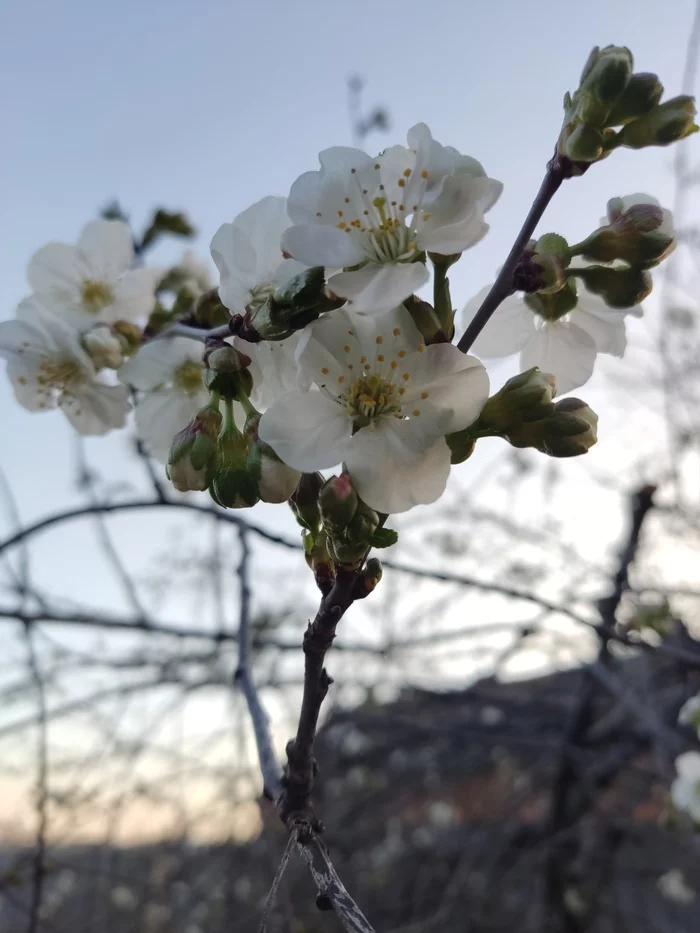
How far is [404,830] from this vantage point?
13.8ft

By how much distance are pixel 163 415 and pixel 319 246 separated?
1.52 feet

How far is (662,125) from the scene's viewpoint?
670 millimetres

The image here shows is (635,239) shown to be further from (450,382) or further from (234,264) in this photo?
(234,264)

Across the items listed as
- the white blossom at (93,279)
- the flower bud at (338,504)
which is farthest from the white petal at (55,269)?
the flower bud at (338,504)

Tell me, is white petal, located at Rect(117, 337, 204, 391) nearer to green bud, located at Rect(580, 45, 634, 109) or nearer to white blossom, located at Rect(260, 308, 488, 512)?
white blossom, located at Rect(260, 308, 488, 512)

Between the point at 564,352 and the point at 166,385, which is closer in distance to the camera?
the point at 564,352

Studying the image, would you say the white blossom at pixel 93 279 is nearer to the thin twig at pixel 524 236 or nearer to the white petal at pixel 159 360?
the white petal at pixel 159 360

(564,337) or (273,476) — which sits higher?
(564,337)

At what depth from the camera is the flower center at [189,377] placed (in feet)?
3.28

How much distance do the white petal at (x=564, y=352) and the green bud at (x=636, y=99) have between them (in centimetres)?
22

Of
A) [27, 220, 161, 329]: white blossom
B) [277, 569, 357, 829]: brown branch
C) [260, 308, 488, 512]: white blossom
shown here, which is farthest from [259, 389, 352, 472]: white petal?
[27, 220, 161, 329]: white blossom

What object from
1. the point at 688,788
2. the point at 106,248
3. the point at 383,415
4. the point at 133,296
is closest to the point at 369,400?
the point at 383,415

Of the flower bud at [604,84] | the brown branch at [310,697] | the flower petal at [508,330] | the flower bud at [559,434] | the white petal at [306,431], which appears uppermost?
the flower bud at [604,84]

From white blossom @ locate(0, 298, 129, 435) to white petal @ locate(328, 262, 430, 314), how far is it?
2.07 feet
